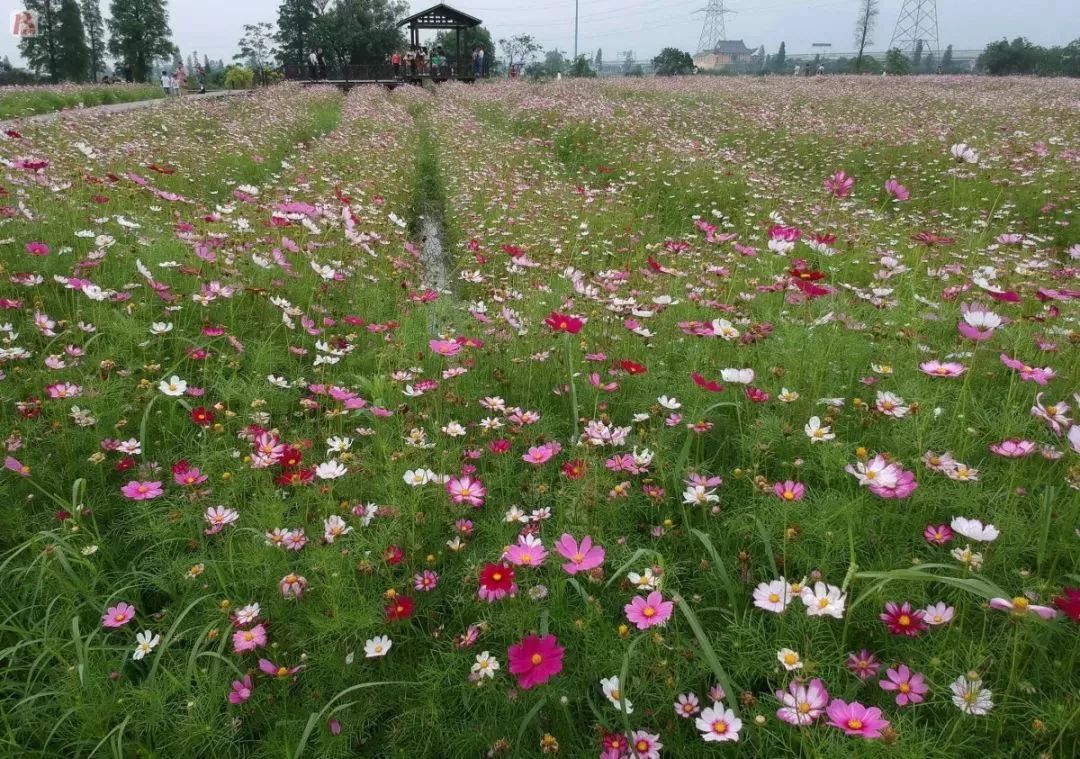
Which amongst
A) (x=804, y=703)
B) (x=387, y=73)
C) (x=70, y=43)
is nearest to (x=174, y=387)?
(x=804, y=703)

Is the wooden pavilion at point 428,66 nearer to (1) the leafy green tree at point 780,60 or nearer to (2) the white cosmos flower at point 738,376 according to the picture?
(2) the white cosmos flower at point 738,376

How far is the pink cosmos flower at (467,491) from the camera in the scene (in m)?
1.76

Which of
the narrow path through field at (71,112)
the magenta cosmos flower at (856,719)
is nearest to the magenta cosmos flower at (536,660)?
the magenta cosmos flower at (856,719)

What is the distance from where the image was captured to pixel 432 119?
14.4m

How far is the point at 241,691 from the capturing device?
1.37 metres

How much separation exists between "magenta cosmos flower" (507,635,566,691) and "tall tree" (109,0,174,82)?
191ft

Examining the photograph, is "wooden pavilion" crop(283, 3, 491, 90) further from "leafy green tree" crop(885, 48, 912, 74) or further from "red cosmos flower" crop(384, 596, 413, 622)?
"red cosmos flower" crop(384, 596, 413, 622)

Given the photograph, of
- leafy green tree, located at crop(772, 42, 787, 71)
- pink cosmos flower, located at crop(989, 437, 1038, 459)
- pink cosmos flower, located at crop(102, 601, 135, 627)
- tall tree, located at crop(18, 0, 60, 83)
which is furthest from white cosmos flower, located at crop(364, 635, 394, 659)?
leafy green tree, located at crop(772, 42, 787, 71)

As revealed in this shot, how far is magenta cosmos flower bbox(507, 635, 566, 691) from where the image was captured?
112 cm

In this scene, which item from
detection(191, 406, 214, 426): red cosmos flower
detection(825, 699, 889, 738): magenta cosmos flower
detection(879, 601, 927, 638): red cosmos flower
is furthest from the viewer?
detection(191, 406, 214, 426): red cosmos flower

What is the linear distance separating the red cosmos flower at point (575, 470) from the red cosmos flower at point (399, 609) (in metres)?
0.52

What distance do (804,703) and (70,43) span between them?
62956 mm

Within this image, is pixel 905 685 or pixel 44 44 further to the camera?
pixel 44 44

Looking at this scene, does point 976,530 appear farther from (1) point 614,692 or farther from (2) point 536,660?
(2) point 536,660
